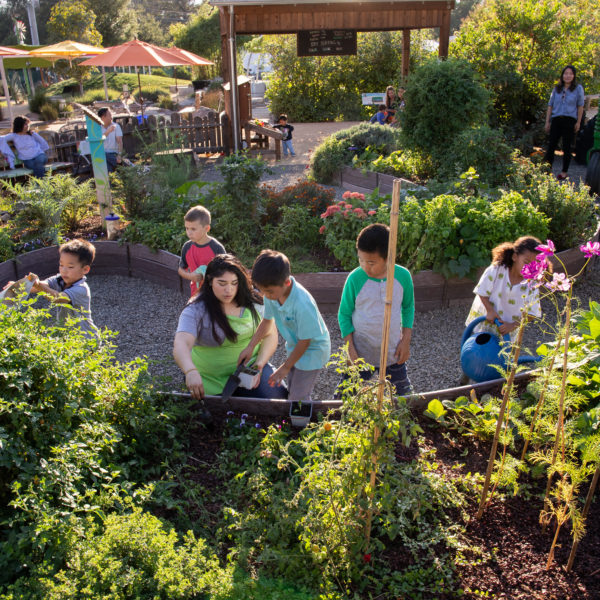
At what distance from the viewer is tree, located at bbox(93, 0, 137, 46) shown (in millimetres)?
36344

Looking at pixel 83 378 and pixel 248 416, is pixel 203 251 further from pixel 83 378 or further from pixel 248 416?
pixel 83 378

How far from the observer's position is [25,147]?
9.53m

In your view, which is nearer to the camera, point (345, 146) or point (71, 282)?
point (71, 282)

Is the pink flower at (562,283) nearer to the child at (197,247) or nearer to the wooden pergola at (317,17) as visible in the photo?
the child at (197,247)

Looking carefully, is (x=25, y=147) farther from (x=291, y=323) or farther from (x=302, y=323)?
(x=302, y=323)

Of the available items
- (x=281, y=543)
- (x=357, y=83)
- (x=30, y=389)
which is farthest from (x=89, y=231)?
(x=357, y=83)

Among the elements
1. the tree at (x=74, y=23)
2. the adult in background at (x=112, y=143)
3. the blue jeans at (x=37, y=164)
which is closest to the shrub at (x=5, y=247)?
the adult in background at (x=112, y=143)

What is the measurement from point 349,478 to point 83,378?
51.7 inches

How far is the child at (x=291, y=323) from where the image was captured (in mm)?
3217

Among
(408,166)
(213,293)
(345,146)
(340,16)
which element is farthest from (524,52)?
(213,293)

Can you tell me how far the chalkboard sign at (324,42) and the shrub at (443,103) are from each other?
495cm

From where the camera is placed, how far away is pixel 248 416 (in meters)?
3.45

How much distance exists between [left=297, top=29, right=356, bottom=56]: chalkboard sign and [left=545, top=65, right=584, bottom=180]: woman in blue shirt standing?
17.7ft

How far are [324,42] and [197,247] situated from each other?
1046 centimetres
